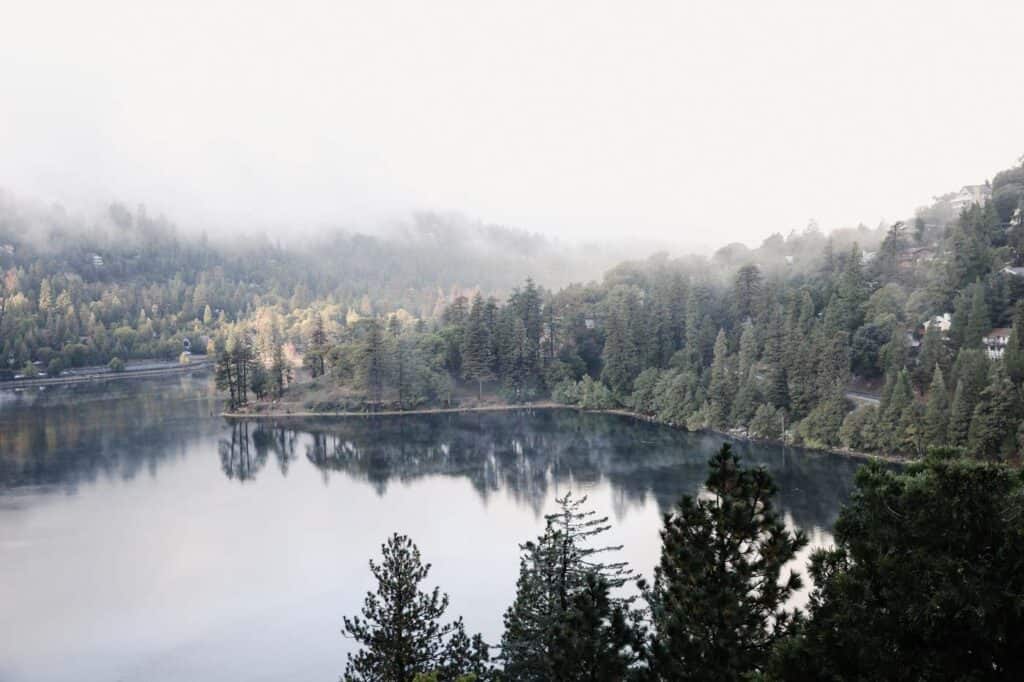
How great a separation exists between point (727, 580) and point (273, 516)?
18787mm

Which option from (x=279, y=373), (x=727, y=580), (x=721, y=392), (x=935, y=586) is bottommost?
(x=721, y=392)

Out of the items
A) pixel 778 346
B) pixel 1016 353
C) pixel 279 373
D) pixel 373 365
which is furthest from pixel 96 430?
pixel 1016 353

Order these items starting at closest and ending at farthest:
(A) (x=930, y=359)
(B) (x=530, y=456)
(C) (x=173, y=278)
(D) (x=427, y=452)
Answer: (A) (x=930, y=359) → (B) (x=530, y=456) → (D) (x=427, y=452) → (C) (x=173, y=278)

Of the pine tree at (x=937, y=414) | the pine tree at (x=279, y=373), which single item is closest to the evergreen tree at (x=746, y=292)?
the pine tree at (x=937, y=414)

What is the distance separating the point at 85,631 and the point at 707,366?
1261 inches

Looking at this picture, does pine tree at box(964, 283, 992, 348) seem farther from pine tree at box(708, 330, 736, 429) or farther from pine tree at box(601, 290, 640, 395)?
pine tree at box(601, 290, 640, 395)

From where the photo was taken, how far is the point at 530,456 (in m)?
30.4

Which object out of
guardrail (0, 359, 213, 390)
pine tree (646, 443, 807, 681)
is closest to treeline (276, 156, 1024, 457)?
guardrail (0, 359, 213, 390)

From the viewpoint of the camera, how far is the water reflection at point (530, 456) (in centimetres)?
2400

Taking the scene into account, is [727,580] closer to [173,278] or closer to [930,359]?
[930,359]

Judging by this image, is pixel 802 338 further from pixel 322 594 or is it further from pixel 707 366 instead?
pixel 322 594

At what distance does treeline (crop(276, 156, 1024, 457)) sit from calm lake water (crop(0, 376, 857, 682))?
263 cm

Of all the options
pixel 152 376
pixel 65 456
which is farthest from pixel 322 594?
pixel 152 376

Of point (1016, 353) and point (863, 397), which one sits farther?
point (863, 397)
